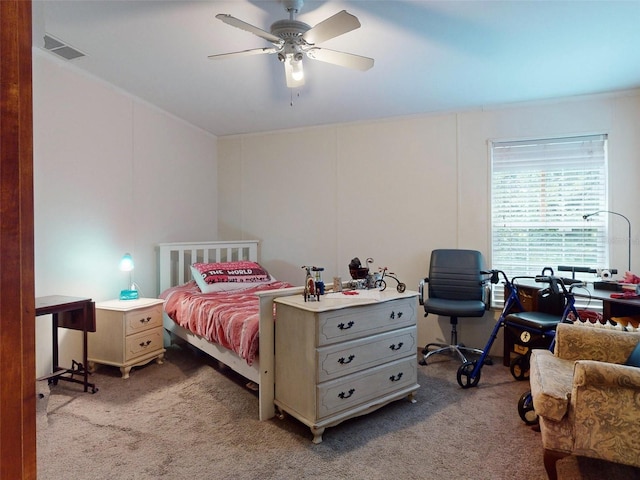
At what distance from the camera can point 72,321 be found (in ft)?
9.41

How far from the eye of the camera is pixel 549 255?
3.46 meters

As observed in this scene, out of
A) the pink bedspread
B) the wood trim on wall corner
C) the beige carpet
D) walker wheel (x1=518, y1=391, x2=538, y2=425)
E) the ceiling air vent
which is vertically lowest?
the beige carpet

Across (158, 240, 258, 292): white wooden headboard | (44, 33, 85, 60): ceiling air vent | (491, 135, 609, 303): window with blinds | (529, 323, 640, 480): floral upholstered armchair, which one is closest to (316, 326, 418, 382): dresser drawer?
(529, 323, 640, 480): floral upholstered armchair

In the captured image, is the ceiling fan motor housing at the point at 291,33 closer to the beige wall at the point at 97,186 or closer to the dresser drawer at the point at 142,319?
the beige wall at the point at 97,186

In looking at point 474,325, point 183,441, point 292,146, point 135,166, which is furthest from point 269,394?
point 292,146

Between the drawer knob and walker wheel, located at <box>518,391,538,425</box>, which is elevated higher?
the drawer knob

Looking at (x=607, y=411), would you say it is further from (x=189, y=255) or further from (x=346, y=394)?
(x=189, y=255)

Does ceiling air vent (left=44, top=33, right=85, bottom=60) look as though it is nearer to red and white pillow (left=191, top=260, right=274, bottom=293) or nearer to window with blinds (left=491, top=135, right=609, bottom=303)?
red and white pillow (left=191, top=260, right=274, bottom=293)

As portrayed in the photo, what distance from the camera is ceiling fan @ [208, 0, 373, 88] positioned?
1940 millimetres

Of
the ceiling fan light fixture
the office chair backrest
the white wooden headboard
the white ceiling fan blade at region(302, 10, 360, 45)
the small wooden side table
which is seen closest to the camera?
the white ceiling fan blade at region(302, 10, 360, 45)

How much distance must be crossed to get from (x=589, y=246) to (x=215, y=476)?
3.43 metres

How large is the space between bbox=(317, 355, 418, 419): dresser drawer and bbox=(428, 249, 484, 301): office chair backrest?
119cm

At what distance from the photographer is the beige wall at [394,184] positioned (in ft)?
10.6

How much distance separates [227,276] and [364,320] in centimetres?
191
